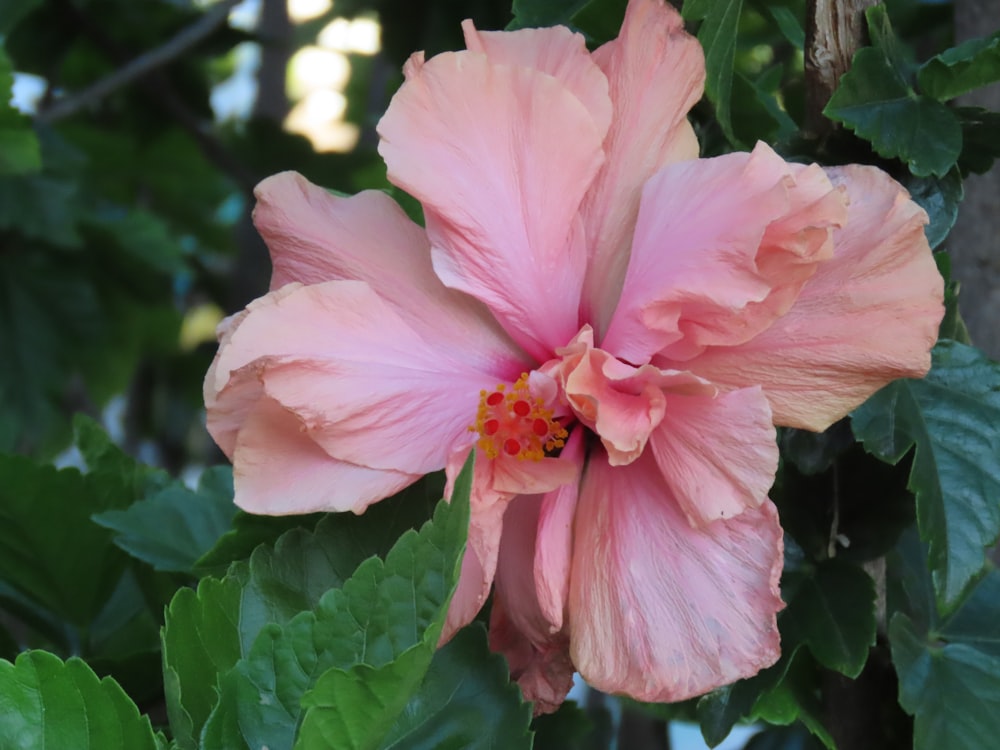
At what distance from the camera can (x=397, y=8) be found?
1224 millimetres

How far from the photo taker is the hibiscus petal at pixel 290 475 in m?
0.42

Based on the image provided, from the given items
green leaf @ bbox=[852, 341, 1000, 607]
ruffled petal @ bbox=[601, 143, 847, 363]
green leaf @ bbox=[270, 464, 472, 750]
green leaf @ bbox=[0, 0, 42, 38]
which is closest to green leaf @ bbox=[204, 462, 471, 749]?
green leaf @ bbox=[270, 464, 472, 750]

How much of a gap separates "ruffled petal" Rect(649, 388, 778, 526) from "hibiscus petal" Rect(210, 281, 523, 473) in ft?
0.29

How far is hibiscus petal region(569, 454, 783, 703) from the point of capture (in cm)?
38

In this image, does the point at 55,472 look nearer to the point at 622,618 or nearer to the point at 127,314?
the point at 622,618

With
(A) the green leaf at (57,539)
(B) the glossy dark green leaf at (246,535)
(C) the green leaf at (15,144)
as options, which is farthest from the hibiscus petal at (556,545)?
(C) the green leaf at (15,144)

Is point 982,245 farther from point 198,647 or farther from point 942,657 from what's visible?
point 198,647

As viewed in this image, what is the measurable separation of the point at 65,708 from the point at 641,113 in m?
0.34

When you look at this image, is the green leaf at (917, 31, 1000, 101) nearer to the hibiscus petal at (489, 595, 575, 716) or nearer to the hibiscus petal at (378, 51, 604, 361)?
the hibiscus petal at (378, 51, 604, 361)

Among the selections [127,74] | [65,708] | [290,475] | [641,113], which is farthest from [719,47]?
[127,74]

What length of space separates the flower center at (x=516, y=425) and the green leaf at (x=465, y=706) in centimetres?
8

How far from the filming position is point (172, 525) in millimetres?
638

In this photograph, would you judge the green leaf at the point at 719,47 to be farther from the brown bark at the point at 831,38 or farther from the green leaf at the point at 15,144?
the green leaf at the point at 15,144

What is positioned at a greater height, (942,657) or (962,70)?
(962,70)
